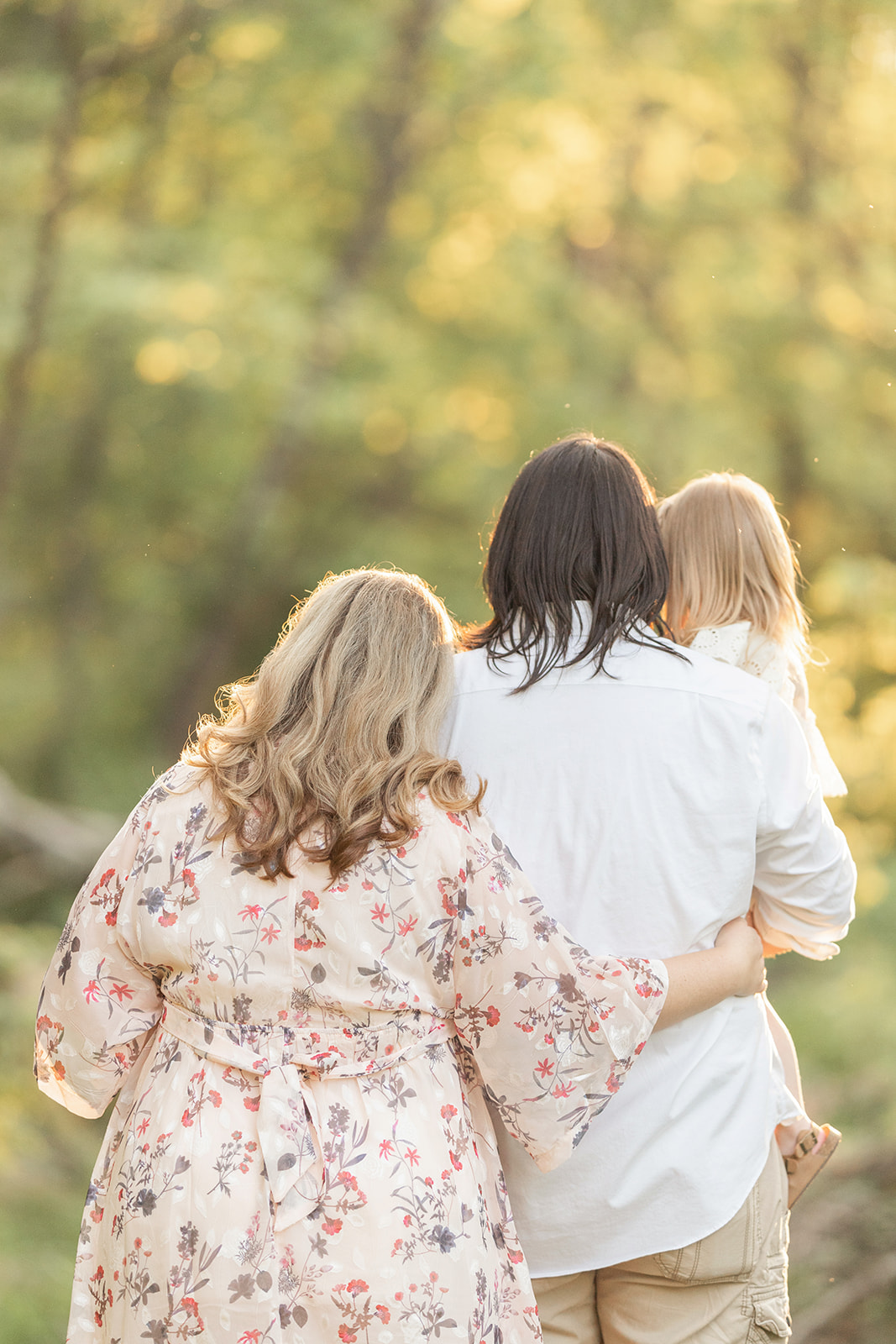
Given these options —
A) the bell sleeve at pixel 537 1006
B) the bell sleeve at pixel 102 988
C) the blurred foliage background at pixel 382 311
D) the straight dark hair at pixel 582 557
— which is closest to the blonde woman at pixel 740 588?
the straight dark hair at pixel 582 557

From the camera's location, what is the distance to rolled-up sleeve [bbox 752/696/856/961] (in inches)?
53.0

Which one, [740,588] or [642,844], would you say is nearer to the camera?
[642,844]

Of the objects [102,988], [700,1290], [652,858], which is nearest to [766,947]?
[652,858]

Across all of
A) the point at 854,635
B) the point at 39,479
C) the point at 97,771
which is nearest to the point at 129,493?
the point at 39,479

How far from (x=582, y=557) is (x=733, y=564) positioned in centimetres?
35

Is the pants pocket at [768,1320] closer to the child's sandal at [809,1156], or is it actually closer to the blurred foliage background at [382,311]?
the child's sandal at [809,1156]

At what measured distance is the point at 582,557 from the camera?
136 centimetres

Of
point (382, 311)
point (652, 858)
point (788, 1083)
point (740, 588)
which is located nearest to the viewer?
point (652, 858)

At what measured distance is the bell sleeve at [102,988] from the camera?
1.26 metres

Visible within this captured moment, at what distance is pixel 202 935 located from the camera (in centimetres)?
118

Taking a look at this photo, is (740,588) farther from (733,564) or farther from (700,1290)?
(700,1290)

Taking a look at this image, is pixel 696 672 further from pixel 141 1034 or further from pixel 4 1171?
pixel 4 1171

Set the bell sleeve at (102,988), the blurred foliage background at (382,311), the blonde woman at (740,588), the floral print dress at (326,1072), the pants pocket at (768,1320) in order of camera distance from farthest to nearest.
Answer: the blurred foliage background at (382,311) → the blonde woman at (740,588) → the pants pocket at (768,1320) → the bell sleeve at (102,988) → the floral print dress at (326,1072)

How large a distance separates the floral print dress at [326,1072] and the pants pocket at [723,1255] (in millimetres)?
179
